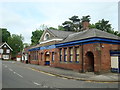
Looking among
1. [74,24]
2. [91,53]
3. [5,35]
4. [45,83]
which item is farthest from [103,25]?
[5,35]

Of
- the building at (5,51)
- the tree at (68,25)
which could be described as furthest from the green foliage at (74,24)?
the building at (5,51)

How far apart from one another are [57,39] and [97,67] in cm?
1220

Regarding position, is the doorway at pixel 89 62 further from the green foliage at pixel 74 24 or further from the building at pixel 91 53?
the green foliage at pixel 74 24

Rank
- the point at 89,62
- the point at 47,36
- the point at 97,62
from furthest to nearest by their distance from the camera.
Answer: the point at 47,36 < the point at 89,62 < the point at 97,62

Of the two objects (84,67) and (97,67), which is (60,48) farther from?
(97,67)

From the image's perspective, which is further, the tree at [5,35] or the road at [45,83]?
the tree at [5,35]

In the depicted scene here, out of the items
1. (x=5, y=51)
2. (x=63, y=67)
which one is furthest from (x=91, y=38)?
(x=5, y=51)

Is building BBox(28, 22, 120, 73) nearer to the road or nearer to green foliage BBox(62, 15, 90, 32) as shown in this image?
the road

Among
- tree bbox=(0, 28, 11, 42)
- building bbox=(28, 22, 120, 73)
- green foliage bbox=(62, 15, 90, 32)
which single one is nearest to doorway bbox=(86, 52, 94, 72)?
building bbox=(28, 22, 120, 73)

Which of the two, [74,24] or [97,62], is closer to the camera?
[97,62]

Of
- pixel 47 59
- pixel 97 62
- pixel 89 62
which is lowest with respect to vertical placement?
pixel 47 59

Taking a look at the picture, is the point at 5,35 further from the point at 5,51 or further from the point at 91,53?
the point at 91,53

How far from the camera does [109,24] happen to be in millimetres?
60281

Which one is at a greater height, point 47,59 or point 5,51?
point 5,51
